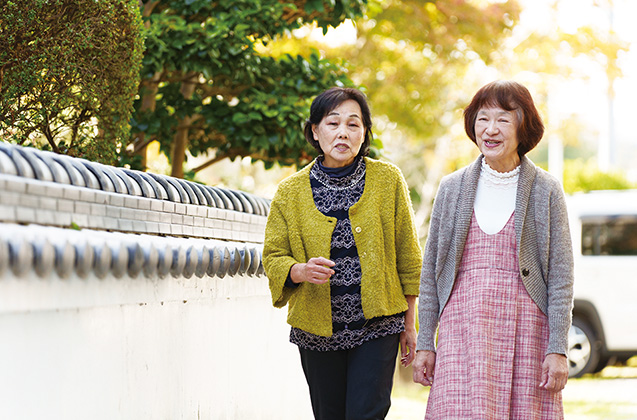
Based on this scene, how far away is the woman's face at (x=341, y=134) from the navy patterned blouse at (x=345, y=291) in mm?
141

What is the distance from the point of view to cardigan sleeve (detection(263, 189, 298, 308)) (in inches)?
146

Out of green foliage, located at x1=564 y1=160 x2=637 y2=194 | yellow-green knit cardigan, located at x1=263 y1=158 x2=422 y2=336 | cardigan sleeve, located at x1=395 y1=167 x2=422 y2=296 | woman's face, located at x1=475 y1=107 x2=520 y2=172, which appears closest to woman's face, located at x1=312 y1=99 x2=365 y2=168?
yellow-green knit cardigan, located at x1=263 y1=158 x2=422 y2=336

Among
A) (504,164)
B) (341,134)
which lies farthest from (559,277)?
(341,134)

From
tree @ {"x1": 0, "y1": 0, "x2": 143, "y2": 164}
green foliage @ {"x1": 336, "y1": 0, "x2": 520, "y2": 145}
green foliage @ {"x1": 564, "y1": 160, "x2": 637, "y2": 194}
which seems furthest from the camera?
green foliage @ {"x1": 564, "y1": 160, "x2": 637, "y2": 194}

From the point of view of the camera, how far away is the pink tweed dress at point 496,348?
135 inches

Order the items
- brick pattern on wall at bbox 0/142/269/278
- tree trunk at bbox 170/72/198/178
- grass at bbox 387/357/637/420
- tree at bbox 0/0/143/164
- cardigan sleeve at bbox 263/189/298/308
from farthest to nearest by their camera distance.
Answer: grass at bbox 387/357/637/420 < tree trunk at bbox 170/72/198/178 < tree at bbox 0/0/143/164 < cardigan sleeve at bbox 263/189/298/308 < brick pattern on wall at bbox 0/142/269/278

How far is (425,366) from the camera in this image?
3680 millimetres

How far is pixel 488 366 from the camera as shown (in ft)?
11.3

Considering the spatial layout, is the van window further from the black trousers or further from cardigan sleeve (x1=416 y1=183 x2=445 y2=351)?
cardigan sleeve (x1=416 y1=183 x2=445 y2=351)

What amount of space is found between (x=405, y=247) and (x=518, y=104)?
2.45 ft

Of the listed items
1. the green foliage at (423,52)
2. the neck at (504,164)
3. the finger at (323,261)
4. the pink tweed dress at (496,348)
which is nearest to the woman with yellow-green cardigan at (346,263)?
the finger at (323,261)

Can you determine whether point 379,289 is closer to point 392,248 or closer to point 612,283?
point 392,248

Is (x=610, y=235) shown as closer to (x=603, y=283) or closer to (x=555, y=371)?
(x=603, y=283)

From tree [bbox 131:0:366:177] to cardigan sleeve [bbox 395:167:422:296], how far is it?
2500mm
